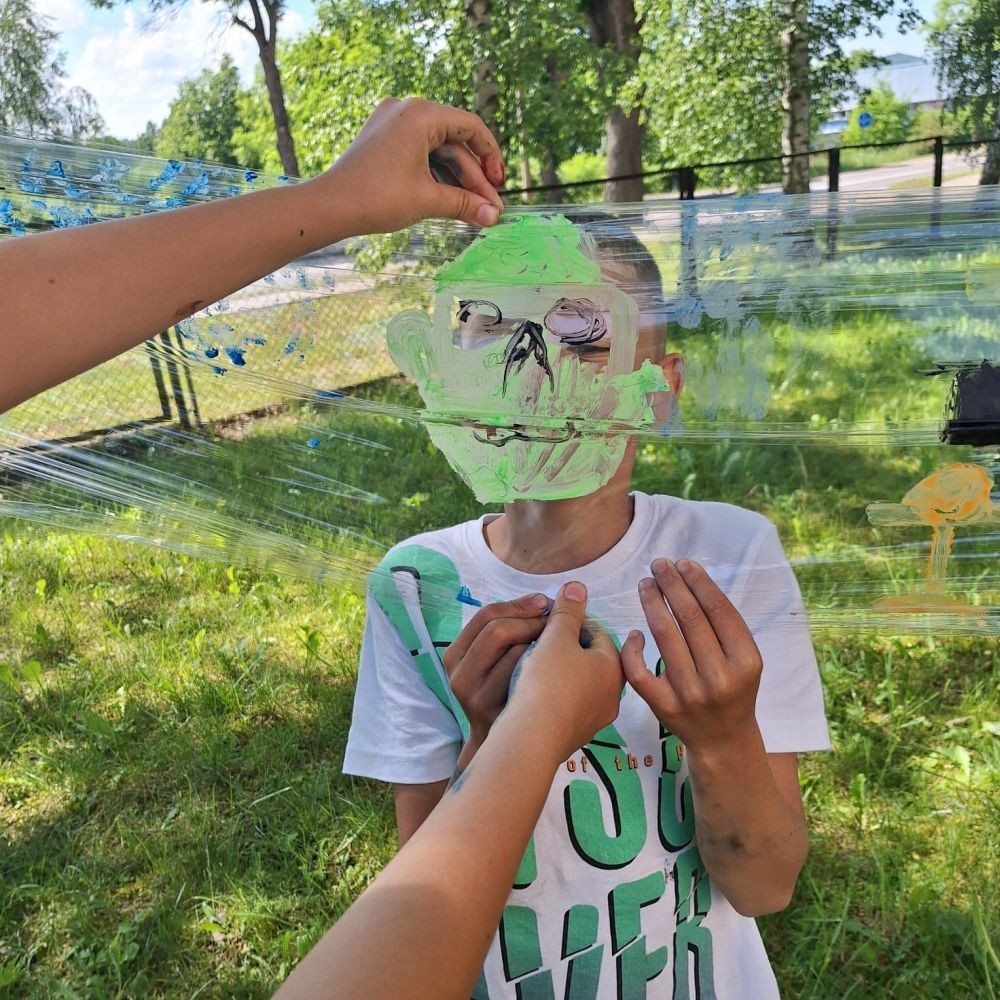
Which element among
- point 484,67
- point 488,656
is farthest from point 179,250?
point 484,67

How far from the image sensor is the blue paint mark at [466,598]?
3.98 feet

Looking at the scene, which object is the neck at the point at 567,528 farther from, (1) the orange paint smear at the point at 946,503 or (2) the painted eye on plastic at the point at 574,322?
(1) the orange paint smear at the point at 946,503

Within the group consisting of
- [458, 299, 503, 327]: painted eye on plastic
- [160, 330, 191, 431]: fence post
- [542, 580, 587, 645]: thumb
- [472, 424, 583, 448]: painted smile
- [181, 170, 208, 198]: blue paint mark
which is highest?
[181, 170, 208, 198]: blue paint mark

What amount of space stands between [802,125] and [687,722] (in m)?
8.73

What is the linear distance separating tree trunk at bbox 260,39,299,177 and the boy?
7.94 metres

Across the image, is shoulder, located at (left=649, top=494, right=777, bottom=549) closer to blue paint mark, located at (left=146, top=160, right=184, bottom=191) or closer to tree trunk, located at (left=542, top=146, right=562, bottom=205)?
blue paint mark, located at (left=146, top=160, right=184, bottom=191)

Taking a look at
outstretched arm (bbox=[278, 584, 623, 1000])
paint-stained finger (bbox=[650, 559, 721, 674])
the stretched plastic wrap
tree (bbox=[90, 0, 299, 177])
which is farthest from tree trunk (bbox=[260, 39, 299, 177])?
outstretched arm (bbox=[278, 584, 623, 1000])

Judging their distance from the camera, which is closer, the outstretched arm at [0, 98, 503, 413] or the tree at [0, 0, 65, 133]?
the outstretched arm at [0, 98, 503, 413]

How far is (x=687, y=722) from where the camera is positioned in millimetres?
985

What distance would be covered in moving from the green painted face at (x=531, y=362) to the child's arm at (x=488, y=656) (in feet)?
0.55

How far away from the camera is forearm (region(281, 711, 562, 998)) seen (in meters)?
0.63

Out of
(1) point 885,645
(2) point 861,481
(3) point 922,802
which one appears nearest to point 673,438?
(2) point 861,481

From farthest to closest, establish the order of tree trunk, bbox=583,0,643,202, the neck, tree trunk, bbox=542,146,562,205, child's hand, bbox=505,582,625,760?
tree trunk, bbox=583,0,643,202 < tree trunk, bbox=542,146,562,205 < the neck < child's hand, bbox=505,582,625,760

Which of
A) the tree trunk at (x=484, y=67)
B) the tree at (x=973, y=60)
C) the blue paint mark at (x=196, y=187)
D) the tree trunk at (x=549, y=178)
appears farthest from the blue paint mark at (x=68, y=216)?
the tree at (x=973, y=60)
